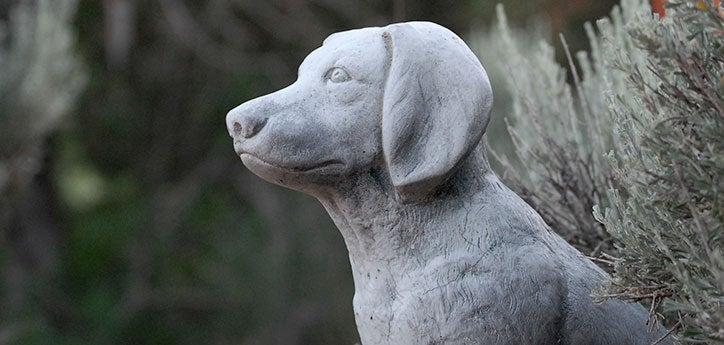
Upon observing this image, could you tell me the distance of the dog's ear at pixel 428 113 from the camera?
1.46 meters

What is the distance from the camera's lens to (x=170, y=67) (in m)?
6.06

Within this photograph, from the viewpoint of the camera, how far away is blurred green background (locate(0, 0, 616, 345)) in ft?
18.0

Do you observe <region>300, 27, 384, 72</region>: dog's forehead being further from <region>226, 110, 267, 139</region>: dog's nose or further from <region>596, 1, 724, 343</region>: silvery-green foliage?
<region>596, 1, 724, 343</region>: silvery-green foliage

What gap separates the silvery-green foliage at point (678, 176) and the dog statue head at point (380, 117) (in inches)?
8.0

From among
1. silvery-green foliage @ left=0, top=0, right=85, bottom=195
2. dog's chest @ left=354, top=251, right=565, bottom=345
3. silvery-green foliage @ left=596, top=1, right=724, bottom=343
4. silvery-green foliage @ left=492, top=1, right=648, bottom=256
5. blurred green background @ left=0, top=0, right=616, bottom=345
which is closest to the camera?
silvery-green foliage @ left=596, top=1, right=724, bottom=343

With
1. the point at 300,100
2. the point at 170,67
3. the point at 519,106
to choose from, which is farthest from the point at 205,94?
the point at 300,100

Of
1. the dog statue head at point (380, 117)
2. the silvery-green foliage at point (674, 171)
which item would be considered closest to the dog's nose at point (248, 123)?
the dog statue head at point (380, 117)

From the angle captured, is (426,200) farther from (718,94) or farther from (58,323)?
(58,323)

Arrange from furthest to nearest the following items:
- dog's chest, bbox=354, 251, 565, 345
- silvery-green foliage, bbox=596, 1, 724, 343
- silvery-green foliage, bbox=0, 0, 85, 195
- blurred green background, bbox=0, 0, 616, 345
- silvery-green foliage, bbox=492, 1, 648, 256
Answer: blurred green background, bbox=0, 0, 616, 345
silvery-green foliage, bbox=0, 0, 85, 195
silvery-green foliage, bbox=492, 1, 648, 256
dog's chest, bbox=354, 251, 565, 345
silvery-green foliage, bbox=596, 1, 724, 343

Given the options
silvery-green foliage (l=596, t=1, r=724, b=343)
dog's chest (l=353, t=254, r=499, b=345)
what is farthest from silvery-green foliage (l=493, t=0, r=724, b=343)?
dog's chest (l=353, t=254, r=499, b=345)

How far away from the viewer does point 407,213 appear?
152cm

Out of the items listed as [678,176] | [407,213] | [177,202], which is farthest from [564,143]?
[177,202]

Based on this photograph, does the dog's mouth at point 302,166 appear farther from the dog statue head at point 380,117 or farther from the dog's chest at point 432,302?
the dog's chest at point 432,302

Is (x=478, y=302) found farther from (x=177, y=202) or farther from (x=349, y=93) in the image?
(x=177, y=202)
